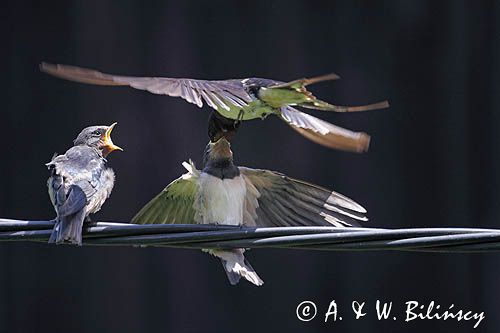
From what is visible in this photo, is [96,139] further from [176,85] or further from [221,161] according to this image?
[176,85]

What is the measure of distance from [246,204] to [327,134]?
38.7 inches

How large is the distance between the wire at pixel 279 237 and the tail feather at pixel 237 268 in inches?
32.4

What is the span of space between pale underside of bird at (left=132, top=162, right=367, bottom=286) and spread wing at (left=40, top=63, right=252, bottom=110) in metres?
0.46

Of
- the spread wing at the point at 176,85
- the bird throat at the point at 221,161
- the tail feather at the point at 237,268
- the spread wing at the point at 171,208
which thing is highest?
the spread wing at the point at 176,85

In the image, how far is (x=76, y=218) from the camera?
2.85 meters

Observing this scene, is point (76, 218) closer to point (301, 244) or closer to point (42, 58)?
point (301, 244)

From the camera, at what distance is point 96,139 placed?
3635 millimetres

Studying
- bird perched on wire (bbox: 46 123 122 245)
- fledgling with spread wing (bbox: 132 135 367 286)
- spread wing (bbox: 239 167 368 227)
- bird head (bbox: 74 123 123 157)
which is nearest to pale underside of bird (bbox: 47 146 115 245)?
bird perched on wire (bbox: 46 123 122 245)

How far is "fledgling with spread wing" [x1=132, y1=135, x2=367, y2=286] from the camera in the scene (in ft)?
11.6

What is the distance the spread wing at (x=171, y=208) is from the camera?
3768 millimetres

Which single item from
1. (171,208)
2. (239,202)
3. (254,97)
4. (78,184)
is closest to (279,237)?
(254,97)

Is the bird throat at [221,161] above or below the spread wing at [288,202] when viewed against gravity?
above

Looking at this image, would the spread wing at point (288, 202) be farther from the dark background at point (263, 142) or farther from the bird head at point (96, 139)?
the dark background at point (263, 142)

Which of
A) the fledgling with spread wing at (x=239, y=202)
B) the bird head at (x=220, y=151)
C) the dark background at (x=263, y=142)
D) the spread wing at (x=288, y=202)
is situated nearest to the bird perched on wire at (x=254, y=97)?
the bird head at (x=220, y=151)
